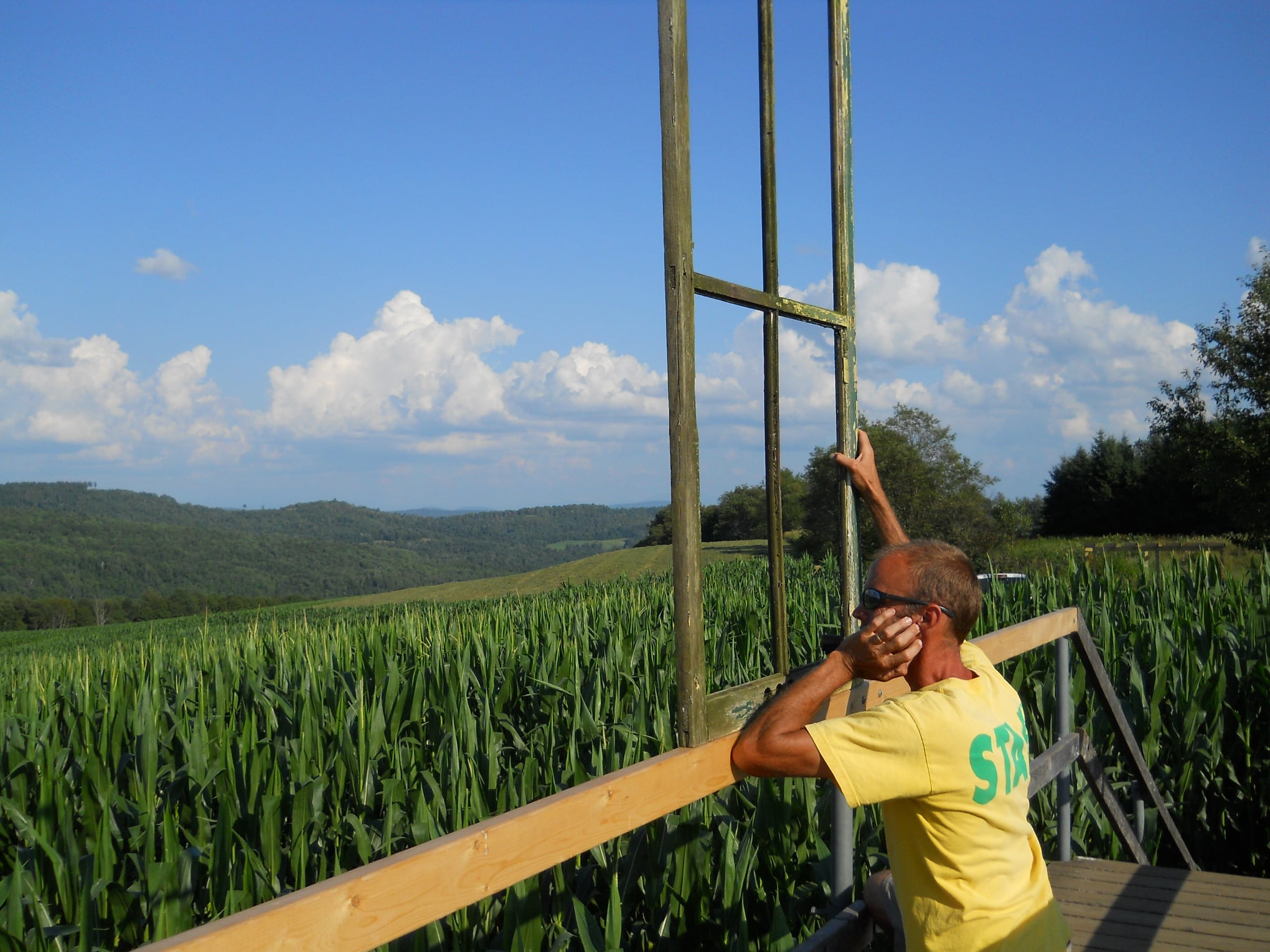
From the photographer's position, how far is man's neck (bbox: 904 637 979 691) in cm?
178

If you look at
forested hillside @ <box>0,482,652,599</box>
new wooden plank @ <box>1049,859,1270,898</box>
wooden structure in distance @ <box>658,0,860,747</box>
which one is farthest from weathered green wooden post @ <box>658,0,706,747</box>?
forested hillside @ <box>0,482,652,599</box>

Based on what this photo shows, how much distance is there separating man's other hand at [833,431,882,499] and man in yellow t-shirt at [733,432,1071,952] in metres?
0.29

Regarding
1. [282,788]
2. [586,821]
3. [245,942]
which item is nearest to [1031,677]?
[282,788]

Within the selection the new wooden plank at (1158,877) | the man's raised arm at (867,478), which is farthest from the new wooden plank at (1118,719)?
the man's raised arm at (867,478)

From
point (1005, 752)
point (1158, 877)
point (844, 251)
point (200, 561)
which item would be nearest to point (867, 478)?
point (844, 251)

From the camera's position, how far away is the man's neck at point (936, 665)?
1.78 meters

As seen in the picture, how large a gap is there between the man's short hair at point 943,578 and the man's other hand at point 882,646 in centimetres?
10

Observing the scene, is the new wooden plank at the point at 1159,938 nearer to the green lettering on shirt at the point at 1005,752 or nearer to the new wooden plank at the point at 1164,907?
the new wooden plank at the point at 1164,907

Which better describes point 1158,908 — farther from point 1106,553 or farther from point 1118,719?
point 1106,553

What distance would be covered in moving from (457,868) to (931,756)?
3.00 feet

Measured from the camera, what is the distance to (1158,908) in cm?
269

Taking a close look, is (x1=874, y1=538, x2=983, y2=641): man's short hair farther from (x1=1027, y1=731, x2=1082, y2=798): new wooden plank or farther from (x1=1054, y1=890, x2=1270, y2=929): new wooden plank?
(x1=1054, y1=890, x2=1270, y2=929): new wooden plank

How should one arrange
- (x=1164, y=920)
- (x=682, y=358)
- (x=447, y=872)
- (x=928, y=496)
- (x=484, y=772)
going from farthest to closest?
1. (x=928, y=496)
2. (x=484, y=772)
3. (x=1164, y=920)
4. (x=682, y=358)
5. (x=447, y=872)

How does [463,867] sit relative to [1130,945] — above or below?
above
